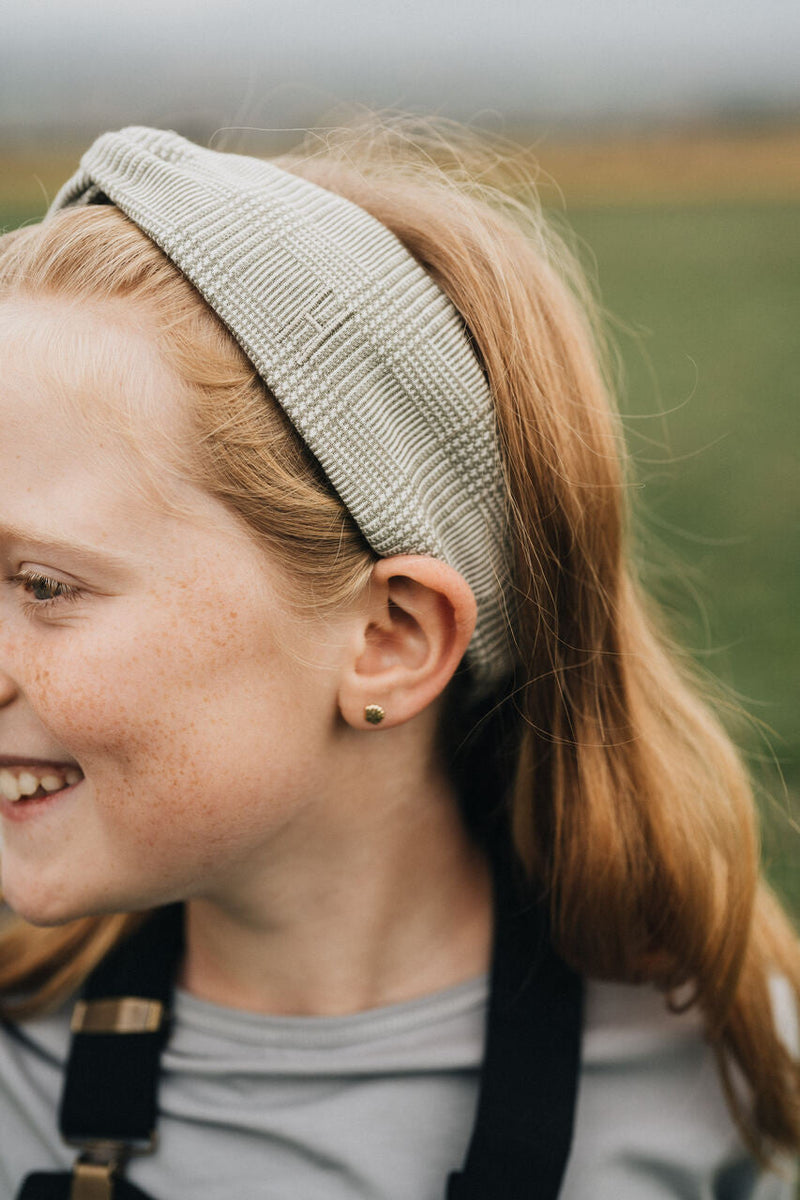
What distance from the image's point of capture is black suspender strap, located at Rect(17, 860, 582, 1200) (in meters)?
1.83

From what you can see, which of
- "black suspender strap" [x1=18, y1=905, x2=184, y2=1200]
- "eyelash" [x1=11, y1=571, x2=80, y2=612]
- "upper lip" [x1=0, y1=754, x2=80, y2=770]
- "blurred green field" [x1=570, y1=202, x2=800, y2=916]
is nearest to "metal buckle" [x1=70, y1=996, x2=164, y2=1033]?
"black suspender strap" [x1=18, y1=905, x2=184, y2=1200]

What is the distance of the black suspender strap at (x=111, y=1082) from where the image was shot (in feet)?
6.21

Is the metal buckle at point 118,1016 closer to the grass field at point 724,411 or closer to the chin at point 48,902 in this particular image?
the chin at point 48,902

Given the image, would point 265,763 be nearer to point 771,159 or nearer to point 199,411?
point 199,411

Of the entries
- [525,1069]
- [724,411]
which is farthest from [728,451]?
[525,1069]

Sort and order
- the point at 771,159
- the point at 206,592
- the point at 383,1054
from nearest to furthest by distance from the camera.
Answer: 1. the point at 206,592
2. the point at 383,1054
3. the point at 771,159

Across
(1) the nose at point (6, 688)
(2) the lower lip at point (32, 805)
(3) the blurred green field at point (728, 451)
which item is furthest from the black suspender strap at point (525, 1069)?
(1) the nose at point (6, 688)

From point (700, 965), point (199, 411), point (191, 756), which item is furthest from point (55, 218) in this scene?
point (700, 965)

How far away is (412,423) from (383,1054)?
1071 millimetres

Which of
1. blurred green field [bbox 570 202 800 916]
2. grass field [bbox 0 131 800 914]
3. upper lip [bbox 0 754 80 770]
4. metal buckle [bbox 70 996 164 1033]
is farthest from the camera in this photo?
grass field [bbox 0 131 800 914]

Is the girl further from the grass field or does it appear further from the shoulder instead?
the grass field

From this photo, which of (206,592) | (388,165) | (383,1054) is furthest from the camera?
(388,165)

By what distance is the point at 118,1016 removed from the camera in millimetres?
2018

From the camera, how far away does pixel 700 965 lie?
2.06 meters
